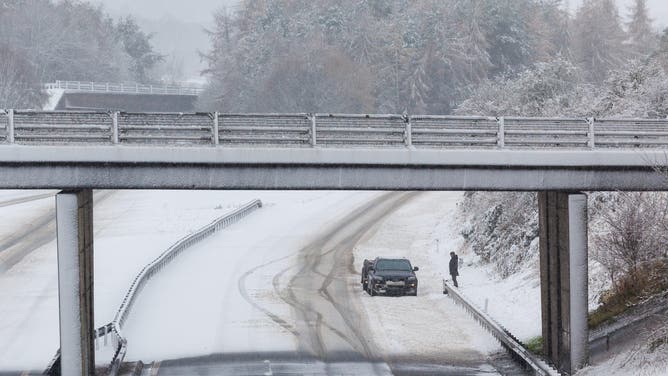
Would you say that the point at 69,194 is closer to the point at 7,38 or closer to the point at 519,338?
the point at 519,338

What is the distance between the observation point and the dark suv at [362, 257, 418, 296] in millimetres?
41250

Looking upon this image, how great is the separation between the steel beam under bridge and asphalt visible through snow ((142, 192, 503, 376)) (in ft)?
17.7

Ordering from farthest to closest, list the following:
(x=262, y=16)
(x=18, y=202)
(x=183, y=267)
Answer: (x=262, y=16) → (x=18, y=202) → (x=183, y=267)

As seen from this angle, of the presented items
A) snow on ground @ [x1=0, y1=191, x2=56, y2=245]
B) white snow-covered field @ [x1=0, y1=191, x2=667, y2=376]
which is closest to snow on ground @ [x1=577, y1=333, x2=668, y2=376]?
white snow-covered field @ [x1=0, y1=191, x2=667, y2=376]

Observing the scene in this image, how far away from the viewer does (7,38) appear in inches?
4776

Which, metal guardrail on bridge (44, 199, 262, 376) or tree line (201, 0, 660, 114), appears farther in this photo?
tree line (201, 0, 660, 114)

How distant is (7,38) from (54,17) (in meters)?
11.2

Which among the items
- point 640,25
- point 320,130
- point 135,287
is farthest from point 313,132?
point 640,25

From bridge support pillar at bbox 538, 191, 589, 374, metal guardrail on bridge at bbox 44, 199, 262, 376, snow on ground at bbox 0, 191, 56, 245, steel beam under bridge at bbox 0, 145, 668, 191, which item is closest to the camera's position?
steel beam under bridge at bbox 0, 145, 668, 191

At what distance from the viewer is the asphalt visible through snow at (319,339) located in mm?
28891

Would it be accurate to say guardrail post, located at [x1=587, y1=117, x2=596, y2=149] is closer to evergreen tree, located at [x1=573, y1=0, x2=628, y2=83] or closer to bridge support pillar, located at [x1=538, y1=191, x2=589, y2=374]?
bridge support pillar, located at [x1=538, y1=191, x2=589, y2=374]

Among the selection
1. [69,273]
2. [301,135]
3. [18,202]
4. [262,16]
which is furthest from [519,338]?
[262,16]

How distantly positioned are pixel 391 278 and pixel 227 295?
616 centimetres

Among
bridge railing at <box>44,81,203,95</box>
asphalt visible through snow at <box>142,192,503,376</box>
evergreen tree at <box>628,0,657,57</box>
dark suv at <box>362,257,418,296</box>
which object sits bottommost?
asphalt visible through snow at <box>142,192,503,376</box>
